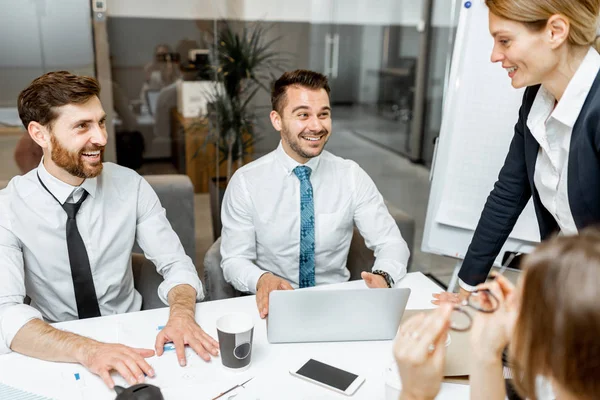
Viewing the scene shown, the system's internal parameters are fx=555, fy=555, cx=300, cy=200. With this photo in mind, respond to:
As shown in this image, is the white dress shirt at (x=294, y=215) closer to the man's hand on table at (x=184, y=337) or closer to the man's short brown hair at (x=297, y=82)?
the man's short brown hair at (x=297, y=82)

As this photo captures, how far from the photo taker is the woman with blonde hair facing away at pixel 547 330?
2.47 feet

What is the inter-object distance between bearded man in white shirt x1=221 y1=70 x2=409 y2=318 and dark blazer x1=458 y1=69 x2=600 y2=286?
0.98 feet

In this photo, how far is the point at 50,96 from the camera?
1.75 meters

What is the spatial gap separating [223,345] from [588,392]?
78cm

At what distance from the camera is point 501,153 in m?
2.45

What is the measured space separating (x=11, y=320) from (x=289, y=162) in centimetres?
114

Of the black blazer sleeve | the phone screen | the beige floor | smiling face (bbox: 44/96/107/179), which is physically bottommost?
the beige floor

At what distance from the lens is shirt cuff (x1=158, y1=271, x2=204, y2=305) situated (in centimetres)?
173

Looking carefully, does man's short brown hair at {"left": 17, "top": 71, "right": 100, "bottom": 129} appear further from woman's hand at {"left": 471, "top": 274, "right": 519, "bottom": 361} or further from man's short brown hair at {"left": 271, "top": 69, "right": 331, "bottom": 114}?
woman's hand at {"left": 471, "top": 274, "right": 519, "bottom": 361}

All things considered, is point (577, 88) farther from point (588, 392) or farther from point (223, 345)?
point (223, 345)

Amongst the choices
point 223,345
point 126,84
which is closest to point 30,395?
point 223,345

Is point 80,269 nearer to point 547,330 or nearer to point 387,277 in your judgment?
point 387,277

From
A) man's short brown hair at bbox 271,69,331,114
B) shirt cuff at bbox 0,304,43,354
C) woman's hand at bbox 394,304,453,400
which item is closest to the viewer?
woman's hand at bbox 394,304,453,400

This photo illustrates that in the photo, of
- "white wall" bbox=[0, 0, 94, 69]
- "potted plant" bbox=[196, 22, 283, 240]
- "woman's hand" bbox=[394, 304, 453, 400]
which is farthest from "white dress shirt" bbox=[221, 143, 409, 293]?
"white wall" bbox=[0, 0, 94, 69]
